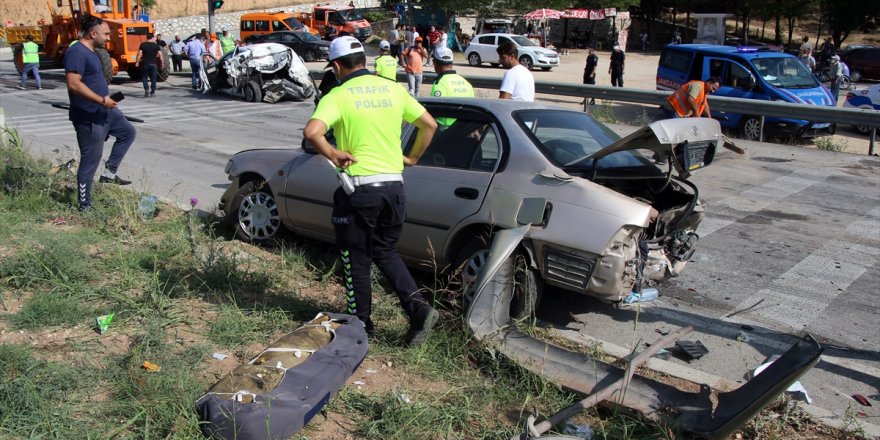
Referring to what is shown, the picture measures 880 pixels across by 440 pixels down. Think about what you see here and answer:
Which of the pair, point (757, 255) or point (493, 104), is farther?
point (757, 255)

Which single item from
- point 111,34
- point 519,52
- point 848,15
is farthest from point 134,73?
point 848,15

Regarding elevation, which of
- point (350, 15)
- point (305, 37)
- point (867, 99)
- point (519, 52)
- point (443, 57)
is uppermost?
point (350, 15)

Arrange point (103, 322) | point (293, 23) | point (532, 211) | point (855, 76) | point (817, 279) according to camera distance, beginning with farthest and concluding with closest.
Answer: point (293, 23)
point (855, 76)
point (817, 279)
point (532, 211)
point (103, 322)

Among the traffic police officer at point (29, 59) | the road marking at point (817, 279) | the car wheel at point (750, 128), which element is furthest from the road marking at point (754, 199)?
the traffic police officer at point (29, 59)

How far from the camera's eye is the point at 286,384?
3.53 m

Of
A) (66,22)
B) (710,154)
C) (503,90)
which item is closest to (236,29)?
(66,22)

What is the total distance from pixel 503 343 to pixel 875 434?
A: 1925 mm

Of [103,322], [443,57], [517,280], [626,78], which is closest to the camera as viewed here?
[103,322]

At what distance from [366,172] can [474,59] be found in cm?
3313

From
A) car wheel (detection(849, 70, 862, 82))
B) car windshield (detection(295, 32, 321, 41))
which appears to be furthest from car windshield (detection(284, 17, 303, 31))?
car wheel (detection(849, 70, 862, 82))

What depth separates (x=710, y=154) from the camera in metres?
5.03

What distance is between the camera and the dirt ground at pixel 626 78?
55.5 ft

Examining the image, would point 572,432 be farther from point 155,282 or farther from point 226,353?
point 155,282

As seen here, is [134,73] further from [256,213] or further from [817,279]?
[817,279]
